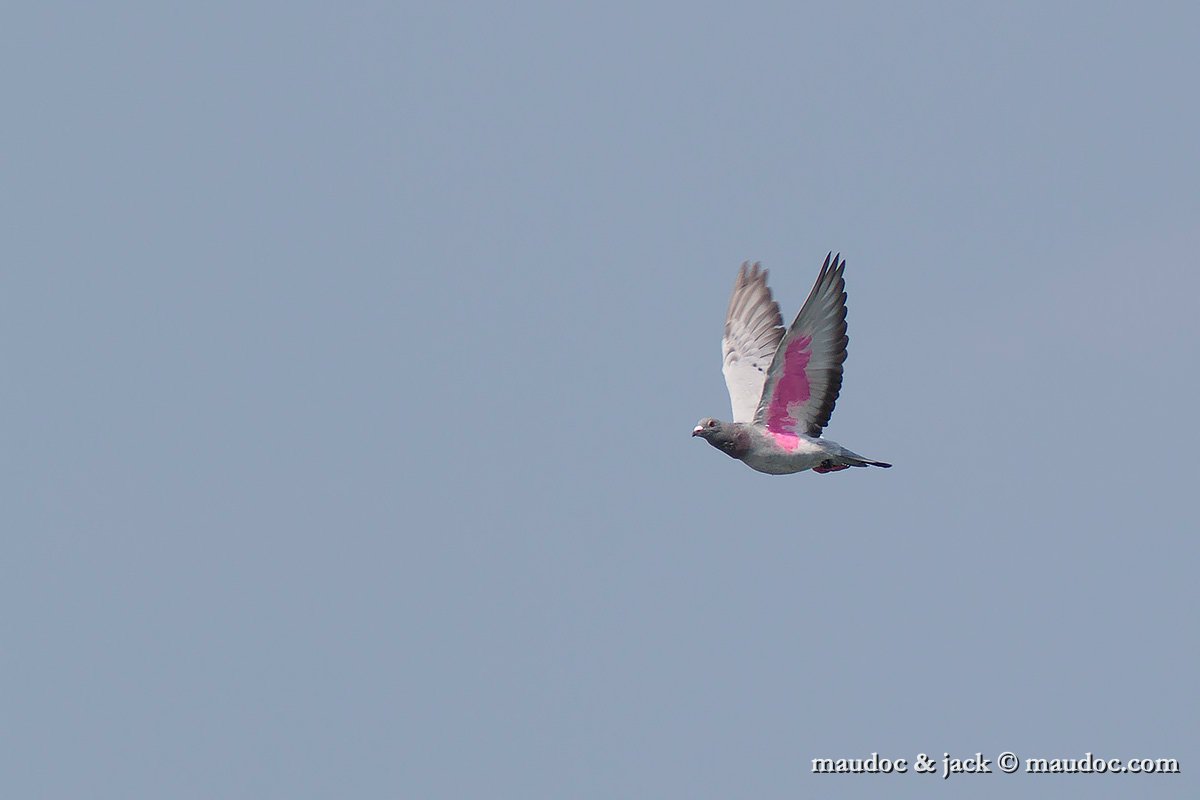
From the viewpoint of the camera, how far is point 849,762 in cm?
3653

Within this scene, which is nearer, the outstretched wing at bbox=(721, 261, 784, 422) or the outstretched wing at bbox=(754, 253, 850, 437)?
the outstretched wing at bbox=(754, 253, 850, 437)

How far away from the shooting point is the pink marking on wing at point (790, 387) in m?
34.9

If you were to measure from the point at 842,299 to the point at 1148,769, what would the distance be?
11.4 m

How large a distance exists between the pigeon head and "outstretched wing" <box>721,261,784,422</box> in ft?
10.2

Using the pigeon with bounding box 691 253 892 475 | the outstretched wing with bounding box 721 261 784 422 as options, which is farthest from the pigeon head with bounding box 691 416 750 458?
the outstretched wing with bounding box 721 261 784 422

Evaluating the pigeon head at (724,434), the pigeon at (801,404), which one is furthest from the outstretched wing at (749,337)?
the pigeon head at (724,434)

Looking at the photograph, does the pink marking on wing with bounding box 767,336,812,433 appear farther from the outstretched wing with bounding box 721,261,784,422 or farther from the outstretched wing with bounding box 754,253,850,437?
the outstretched wing with bounding box 721,261,784,422

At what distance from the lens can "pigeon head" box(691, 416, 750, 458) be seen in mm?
36406

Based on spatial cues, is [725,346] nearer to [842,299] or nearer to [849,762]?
[842,299]

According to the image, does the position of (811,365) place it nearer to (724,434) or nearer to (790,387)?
(790,387)

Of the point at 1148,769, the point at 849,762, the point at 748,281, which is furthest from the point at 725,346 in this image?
the point at 1148,769

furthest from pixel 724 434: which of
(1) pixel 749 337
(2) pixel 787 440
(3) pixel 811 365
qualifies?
(1) pixel 749 337

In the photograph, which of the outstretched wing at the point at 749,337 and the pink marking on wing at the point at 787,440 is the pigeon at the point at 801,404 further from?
the outstretched wing at the point at 749,337

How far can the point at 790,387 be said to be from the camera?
35.8 meters
